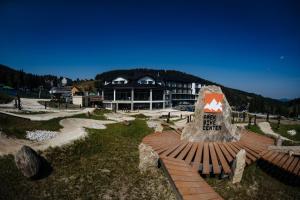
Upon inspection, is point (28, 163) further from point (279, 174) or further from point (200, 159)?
point (279, 174)

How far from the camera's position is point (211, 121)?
52.8 ft

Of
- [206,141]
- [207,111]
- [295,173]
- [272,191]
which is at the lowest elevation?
[272,191]

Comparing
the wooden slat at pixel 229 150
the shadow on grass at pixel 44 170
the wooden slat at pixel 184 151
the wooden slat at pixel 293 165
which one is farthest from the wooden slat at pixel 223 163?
the shadow on grass at pixel 44 170

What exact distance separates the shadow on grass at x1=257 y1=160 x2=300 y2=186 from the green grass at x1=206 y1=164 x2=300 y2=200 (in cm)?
33

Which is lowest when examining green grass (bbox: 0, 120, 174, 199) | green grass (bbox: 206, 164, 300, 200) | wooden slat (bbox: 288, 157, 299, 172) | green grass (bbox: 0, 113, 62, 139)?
green grass (bbox: 206, 164, 300, 200)

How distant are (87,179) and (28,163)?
320cm

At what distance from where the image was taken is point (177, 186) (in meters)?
9.24

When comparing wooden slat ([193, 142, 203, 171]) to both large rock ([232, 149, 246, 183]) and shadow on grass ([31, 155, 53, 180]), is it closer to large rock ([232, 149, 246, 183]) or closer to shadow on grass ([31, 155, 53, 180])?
large rock ([232, 149, 246, 183])

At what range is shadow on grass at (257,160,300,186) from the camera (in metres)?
13.2

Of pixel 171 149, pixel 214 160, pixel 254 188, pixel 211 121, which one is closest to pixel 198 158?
pixel 214 160

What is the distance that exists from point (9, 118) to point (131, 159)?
15901mm

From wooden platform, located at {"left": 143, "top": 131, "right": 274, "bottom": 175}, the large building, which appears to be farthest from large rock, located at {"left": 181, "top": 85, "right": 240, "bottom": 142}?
the large building

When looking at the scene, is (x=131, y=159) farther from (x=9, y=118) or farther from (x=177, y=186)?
(x=9, y=118)

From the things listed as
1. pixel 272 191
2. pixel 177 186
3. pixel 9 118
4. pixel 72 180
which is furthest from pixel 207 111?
pixel 9 118
